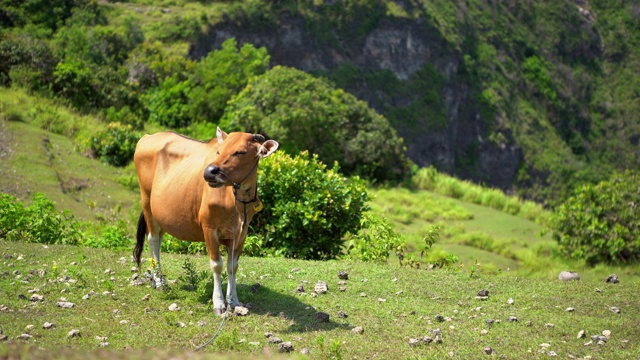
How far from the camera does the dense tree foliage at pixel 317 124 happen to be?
26.2 metres

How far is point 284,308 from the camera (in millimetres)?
8336

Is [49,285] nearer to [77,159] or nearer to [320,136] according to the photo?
[77,159]

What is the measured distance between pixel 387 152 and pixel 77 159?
10.7 meters

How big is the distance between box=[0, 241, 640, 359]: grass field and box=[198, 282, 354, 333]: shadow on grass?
0.4 inches

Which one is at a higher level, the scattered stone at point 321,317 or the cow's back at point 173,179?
the cow's back at point 173,179

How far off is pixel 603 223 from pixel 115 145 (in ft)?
39.2

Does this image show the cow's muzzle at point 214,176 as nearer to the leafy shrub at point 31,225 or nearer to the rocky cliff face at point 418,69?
the leafy shrub at point 31,225

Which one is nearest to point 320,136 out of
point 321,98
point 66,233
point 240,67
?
point 321,98

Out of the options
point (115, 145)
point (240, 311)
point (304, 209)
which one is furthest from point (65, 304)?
point (115, 145)

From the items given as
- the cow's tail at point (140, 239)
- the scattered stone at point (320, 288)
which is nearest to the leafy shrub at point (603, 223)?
the scattered stone at point (320, 288)

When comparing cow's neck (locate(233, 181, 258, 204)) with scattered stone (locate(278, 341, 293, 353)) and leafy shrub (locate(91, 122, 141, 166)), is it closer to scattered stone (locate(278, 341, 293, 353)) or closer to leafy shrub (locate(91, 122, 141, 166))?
scattered stone (locate(278, 341, 293, 353))

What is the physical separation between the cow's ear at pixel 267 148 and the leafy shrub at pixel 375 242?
4.30 meters

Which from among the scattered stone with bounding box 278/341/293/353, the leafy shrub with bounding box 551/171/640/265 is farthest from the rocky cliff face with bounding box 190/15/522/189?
the scattered stone with bounding box 278/341/293/353

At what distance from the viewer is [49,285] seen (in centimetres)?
880
